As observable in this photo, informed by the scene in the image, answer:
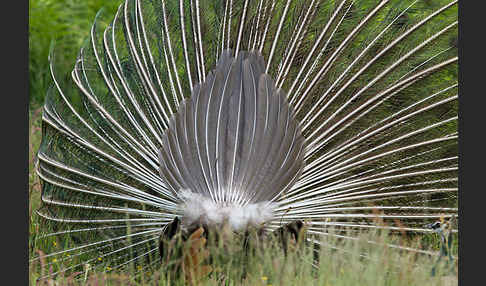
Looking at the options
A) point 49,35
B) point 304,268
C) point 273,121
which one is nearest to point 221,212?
point 304,268

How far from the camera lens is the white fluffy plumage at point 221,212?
4273mm

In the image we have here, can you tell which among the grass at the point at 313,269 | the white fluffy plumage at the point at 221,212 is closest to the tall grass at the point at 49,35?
A: the grass at the point at 313,269

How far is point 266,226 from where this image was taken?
446cm

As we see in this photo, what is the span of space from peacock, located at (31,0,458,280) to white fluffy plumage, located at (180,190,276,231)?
12 centimetres

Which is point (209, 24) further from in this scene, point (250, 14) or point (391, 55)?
point (391, 55)

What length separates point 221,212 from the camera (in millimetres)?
4301

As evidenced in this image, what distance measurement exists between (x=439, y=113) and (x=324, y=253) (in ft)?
5.24

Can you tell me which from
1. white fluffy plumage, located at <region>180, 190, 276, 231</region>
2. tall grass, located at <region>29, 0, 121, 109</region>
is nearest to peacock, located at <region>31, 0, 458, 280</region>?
white fluffy plumage, located at <region>180, 190, 276, 231</region>

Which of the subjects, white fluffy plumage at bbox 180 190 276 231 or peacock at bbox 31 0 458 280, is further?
peacock at bbox 31 0 458 280

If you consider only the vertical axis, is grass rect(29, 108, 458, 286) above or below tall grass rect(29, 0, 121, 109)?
below

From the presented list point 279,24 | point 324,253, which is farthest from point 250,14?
point 324,253

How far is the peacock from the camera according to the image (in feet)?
15.4

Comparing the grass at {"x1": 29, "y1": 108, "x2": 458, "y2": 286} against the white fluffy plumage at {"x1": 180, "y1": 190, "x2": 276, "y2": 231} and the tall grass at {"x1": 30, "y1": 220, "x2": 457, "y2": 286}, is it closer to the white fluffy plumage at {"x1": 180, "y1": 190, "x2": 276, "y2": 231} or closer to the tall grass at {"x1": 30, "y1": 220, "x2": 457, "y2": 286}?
the tall grass at {"x1": 30, "y1": 220, "x2": 457, "y2": 286}

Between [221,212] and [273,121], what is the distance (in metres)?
0.72
